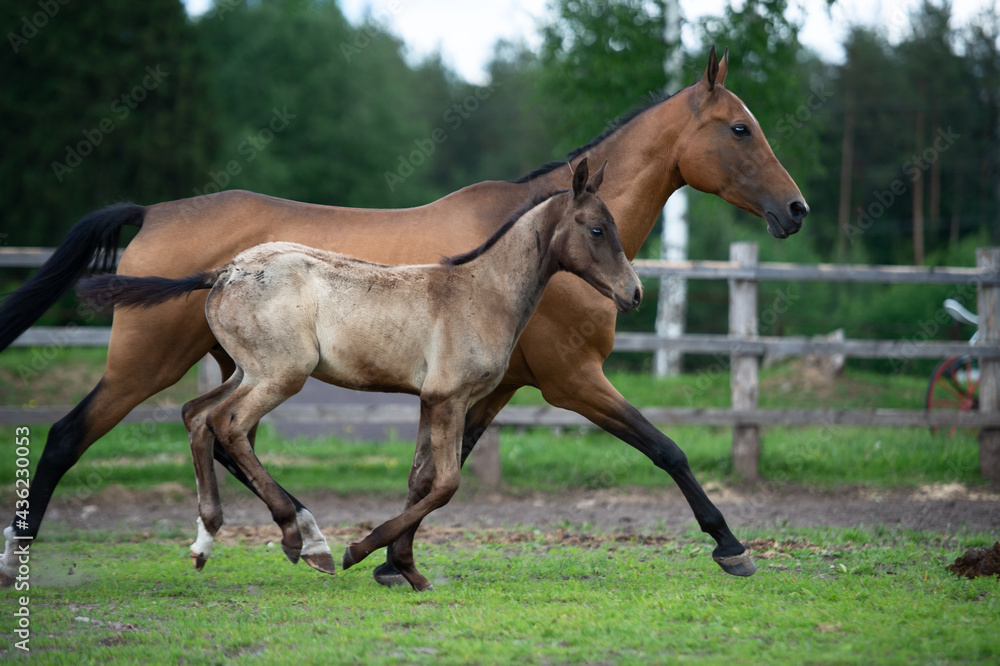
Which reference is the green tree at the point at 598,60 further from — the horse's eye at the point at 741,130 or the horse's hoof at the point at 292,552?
the horse's hoof at the point at 292,552

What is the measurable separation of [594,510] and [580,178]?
12.1 ft

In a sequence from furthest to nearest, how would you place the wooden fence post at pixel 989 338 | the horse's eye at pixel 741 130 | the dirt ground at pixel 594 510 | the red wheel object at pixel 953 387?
the red wheel object at pixel 953 387 < the wooden fence post at pixel 989 338 < the dirt ground at pixel 594 510 < the horse's eye at pixel 741 130

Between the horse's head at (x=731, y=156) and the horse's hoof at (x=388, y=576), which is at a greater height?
the horse's head at (x=731, y=156)

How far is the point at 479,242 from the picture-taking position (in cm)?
482

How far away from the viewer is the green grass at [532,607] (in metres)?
3.20

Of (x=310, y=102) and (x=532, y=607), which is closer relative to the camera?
(x=532, y=607)

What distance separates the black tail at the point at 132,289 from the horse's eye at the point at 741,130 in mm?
2970

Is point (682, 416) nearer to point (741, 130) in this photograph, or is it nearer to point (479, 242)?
point (741, 130)

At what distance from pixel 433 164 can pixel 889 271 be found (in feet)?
110

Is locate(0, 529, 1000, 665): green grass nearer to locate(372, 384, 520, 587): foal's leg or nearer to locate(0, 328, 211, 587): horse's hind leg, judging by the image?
locate(372, 384, 520, 587): foal's leg

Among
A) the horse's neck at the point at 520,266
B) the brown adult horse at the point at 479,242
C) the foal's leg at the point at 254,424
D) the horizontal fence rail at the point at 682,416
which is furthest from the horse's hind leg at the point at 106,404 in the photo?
the horizontal fence rail at the point at 682,416

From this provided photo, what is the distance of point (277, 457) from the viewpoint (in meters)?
8.66

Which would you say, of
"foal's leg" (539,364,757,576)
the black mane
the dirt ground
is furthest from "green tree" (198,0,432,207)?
"foal's leg" (539,364,757,576)

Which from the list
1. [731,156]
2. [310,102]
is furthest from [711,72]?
[310,102]
